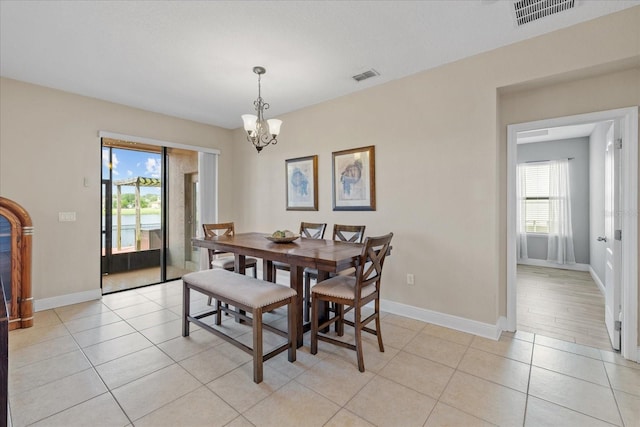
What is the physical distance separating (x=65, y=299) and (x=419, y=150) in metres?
4.73

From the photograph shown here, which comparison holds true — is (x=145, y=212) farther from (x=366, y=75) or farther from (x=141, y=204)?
(x=366, y=75)

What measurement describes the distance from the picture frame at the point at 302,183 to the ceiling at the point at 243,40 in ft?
3.45

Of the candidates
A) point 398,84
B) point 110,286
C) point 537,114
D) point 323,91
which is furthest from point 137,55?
point 537,114

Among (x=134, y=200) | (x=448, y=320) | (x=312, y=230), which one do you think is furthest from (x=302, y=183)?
(x=134, y=200)

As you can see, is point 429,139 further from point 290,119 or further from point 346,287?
point 290,119

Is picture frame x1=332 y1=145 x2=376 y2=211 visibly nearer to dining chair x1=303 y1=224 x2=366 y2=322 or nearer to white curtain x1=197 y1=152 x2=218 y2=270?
dining chair x1=303 y1=224 x2=366 y2=322

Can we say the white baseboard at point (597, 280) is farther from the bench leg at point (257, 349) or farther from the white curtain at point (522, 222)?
the bench leg at point (257, 349)

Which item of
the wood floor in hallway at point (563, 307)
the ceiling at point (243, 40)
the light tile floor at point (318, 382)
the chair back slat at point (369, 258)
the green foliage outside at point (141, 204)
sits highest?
the ceiling at point (243, 40)

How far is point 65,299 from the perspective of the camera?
355 cm

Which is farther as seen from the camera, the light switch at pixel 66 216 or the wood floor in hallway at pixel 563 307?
the light switch at pixel 66 216

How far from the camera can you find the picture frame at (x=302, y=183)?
4090 millimetres

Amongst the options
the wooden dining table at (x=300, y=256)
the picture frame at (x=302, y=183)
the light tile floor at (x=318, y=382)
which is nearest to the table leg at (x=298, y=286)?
the wooden dining table at (x=300, y=256)

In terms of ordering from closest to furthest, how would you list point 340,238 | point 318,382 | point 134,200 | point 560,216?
point 318,382
point 340,238
point 134,200
point 560,216

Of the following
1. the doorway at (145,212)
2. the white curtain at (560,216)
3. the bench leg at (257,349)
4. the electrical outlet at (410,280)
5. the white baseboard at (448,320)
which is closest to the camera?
the bench leg at (257,349)
